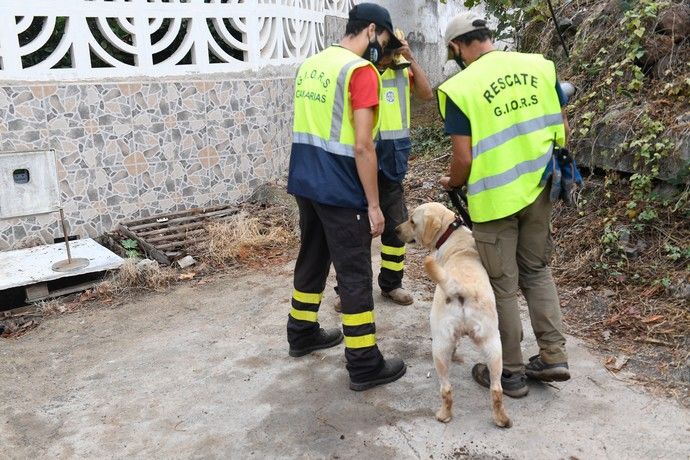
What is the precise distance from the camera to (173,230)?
668cm

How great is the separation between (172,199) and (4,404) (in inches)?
136

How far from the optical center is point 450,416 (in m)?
3.42

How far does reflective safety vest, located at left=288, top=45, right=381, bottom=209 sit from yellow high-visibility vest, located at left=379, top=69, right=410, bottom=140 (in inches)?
37.7

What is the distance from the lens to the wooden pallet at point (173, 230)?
247 inches

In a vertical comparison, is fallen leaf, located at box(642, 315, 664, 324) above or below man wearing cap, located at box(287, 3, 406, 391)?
below

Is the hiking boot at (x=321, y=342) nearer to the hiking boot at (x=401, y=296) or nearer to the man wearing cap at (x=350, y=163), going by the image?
the man wearing cap at (x=350, y=163)

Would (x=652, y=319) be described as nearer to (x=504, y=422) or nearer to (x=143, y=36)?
(x=504, y=422)

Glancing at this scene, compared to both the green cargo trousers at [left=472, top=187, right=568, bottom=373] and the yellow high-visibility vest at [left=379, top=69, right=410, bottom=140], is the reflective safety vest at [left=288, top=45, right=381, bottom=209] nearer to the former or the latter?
the green cargo trousers at [left=472, top=187, right=568, bottom=373]

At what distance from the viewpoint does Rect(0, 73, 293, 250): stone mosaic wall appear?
6.25 metres

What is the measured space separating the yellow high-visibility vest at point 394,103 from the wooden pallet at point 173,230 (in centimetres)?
275

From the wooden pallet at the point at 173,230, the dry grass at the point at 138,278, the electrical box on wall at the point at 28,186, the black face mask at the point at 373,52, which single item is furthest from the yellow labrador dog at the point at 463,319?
the electrical box on wall at the point at 28,186

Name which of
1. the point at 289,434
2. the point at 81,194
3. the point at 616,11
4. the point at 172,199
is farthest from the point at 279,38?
the point at 289,434

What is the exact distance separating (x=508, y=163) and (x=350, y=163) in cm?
88

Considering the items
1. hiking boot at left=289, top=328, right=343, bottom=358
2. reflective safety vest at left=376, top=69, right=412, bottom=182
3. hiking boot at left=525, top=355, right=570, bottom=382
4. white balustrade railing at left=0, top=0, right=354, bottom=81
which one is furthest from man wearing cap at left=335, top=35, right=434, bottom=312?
white balustrade railing at left=0, top=0, right=354, bottom=81
